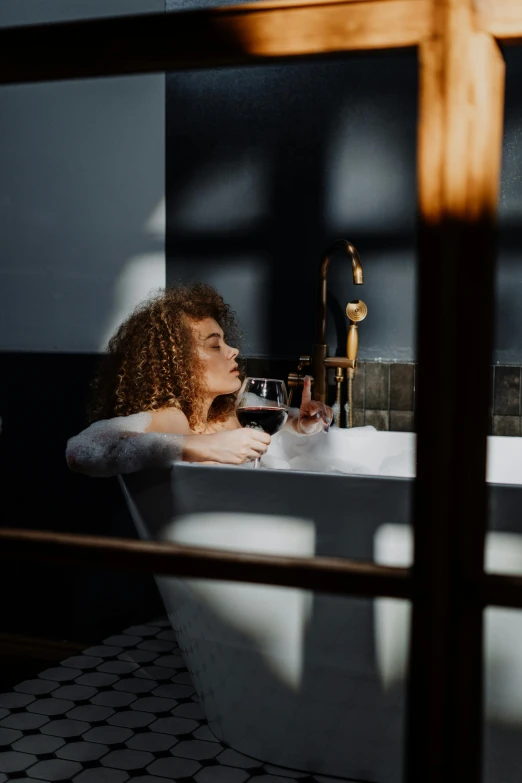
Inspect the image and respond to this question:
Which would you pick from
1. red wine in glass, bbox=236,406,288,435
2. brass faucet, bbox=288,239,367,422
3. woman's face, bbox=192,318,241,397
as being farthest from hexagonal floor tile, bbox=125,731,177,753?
brass faucet, bbox=288,239,367,422

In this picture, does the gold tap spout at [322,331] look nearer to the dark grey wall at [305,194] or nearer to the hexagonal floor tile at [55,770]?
the dark grey wall at [305,194]

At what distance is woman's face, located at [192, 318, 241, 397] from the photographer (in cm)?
213

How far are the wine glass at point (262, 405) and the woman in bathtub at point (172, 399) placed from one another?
115 mm

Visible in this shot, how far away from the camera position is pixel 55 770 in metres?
1.70

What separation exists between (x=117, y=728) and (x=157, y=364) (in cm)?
82

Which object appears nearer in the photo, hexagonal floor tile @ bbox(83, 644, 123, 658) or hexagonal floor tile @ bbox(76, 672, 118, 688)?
hexagonal floor tile @ bbox(76, 672, 118, 688)

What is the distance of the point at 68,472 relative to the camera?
8.73ft

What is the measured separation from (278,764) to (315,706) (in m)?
0.17

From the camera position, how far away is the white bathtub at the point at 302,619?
4.99ft

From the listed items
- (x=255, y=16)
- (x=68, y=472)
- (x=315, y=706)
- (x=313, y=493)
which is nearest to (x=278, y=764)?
(x=315, y=706)

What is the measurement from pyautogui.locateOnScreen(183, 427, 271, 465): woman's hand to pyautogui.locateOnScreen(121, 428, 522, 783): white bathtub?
80mm

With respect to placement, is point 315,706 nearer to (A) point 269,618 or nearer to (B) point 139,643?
(A) point 269,618

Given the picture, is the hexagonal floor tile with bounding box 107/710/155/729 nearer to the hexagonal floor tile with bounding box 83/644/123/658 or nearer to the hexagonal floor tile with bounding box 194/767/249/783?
the hexagonal floor tile with bounding box 194/767/249/783

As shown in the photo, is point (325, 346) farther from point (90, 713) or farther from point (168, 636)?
point (90, 713)
